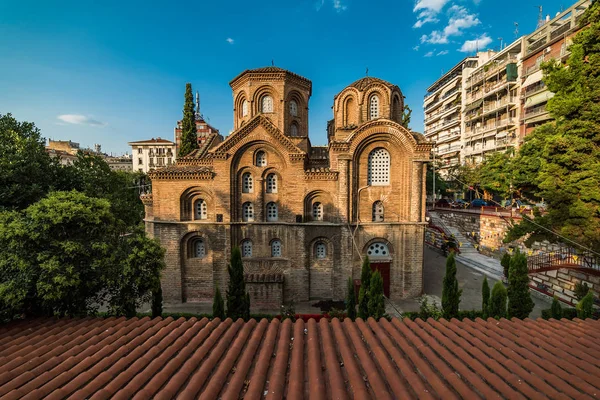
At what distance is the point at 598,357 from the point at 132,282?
11.4m

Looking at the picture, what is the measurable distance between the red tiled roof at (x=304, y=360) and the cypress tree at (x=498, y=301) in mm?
5970

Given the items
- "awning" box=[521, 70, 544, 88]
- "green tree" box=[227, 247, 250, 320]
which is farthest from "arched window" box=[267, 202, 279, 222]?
"awning" box=[521, 70, 544, 88]

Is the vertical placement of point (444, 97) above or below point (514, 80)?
above

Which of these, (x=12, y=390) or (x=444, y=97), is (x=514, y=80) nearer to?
(x=444, y=97)

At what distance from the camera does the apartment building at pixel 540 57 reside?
91.6ft

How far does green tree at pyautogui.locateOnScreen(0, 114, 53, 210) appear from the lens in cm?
858

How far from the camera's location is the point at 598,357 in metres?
4.23

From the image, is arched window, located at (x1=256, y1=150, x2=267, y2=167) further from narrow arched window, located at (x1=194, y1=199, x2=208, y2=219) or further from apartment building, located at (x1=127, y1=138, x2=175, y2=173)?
apartment building, located at (x1=127, y1=138, x2=175, y2=173)

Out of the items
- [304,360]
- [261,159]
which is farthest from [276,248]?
[304,360]

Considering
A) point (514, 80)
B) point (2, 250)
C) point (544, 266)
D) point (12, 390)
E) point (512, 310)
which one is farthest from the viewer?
point (514, 80)

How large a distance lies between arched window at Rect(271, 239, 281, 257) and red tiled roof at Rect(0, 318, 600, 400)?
34.5 ft

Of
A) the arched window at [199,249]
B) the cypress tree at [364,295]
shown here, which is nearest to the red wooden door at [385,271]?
the cypress tree at [364,295]

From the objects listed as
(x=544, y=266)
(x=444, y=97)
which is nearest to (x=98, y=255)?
(x=544, y=266)

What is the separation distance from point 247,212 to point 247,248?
230 centimetres
